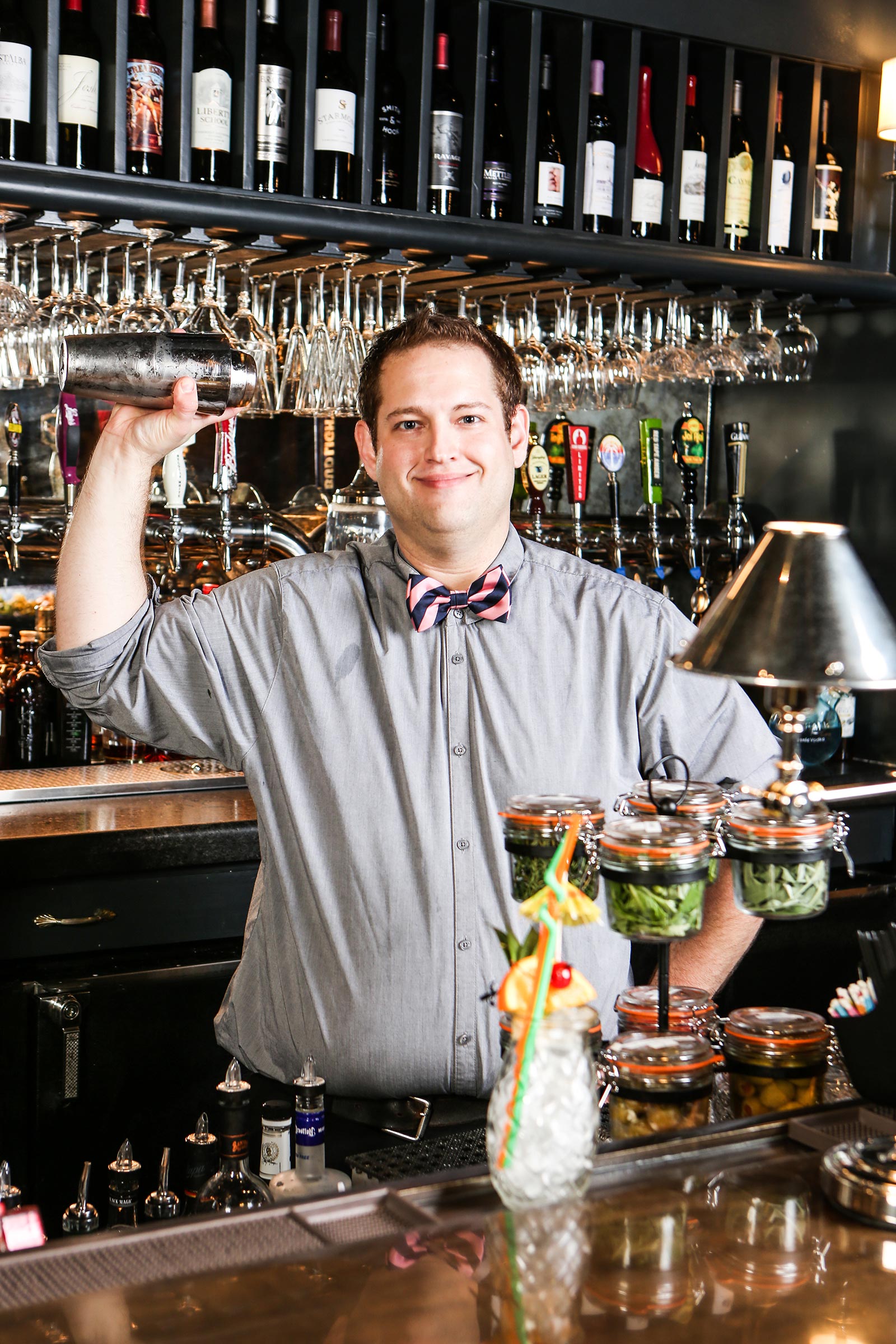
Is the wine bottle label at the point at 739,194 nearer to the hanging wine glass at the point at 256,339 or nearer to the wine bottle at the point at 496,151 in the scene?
the wine bottle at the point at 496,151

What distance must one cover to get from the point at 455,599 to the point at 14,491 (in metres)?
1.51

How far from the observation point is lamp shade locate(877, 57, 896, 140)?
3229 millimetres

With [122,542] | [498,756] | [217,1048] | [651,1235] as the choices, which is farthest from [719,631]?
[217,1048]

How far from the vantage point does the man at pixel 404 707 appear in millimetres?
1820

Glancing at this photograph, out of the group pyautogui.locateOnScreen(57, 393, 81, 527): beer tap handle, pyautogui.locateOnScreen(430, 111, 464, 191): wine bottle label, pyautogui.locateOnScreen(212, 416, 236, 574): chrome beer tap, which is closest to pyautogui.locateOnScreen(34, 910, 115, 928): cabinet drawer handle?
pyautogui.locateOnScreen(57, 393, 81, 527): beer tap handle

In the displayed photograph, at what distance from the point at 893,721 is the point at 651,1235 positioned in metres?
2.82

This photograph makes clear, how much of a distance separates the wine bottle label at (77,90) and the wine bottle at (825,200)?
1.72 meters

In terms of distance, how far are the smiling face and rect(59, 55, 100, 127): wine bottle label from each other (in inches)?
39.0

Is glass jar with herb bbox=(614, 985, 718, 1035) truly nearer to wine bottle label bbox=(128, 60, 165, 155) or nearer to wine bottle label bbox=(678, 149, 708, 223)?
wine bottle label bbox=(128, 60, 165, 155)

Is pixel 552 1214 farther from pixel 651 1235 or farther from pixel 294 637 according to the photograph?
pixel 294 637

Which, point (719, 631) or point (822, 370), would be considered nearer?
point (719, 631)

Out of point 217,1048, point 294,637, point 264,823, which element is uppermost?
point 294,637

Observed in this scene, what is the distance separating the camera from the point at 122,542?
180 centimetres

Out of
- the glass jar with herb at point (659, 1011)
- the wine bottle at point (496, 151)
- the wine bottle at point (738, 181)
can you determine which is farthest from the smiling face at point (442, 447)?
the wine bottle at point (738, 181)
